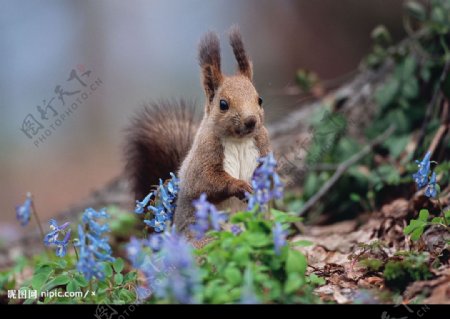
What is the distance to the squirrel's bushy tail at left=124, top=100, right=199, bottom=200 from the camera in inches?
147

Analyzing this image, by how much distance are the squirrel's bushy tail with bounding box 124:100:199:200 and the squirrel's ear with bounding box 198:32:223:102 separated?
0.56 metres

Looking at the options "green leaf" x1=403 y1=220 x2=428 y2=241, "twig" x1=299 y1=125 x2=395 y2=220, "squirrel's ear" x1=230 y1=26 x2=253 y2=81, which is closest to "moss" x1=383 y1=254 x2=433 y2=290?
"green leaf" x1=403 y1=220 x2=428 y2=241

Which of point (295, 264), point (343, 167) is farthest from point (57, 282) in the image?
point (343, 167)

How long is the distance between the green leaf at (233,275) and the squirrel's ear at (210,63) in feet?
4.96

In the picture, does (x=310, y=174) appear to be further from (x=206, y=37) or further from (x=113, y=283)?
(x=113, y=283)

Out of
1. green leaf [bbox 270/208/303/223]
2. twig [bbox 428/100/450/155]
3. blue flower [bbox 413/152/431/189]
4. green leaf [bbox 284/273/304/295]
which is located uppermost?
twig [bbox 428/100/450/155]

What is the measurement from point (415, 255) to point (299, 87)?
11.0 feet

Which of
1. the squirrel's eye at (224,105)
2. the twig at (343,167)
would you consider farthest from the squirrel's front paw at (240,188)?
the twig at (343,167)

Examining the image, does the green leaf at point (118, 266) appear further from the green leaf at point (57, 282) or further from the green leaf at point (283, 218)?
the green leaf at point (283, 218)

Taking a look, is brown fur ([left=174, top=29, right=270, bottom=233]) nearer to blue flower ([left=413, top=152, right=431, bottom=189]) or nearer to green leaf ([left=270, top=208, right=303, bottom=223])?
green leaf ([left=270, top=208, right=303, bottom=223])

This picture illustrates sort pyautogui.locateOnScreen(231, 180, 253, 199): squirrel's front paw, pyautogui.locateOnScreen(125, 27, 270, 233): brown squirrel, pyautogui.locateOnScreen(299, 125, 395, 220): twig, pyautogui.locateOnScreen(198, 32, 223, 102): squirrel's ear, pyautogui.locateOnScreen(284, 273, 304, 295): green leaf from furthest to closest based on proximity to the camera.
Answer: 1. pyautogui.locateOnScreen(299, 125, 395, 220): twig
2. pyautogui.locateOnScreen(198, 32, 223, 102): squirrel's ear
3. pyautogui.locateOnScreen(125, 27, 270, 233): brown squirrel
4. pyautogui.locateOnScreen(231, 180, 253, 199): squirrel's front paw
5. pyautogui.locateOnScreen(284, 273, 304, 295): green leaf

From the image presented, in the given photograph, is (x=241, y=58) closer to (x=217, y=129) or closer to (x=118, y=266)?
(x=217, y=129)

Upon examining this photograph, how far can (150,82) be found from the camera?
1009cm

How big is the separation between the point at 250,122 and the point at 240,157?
10.3 inches
